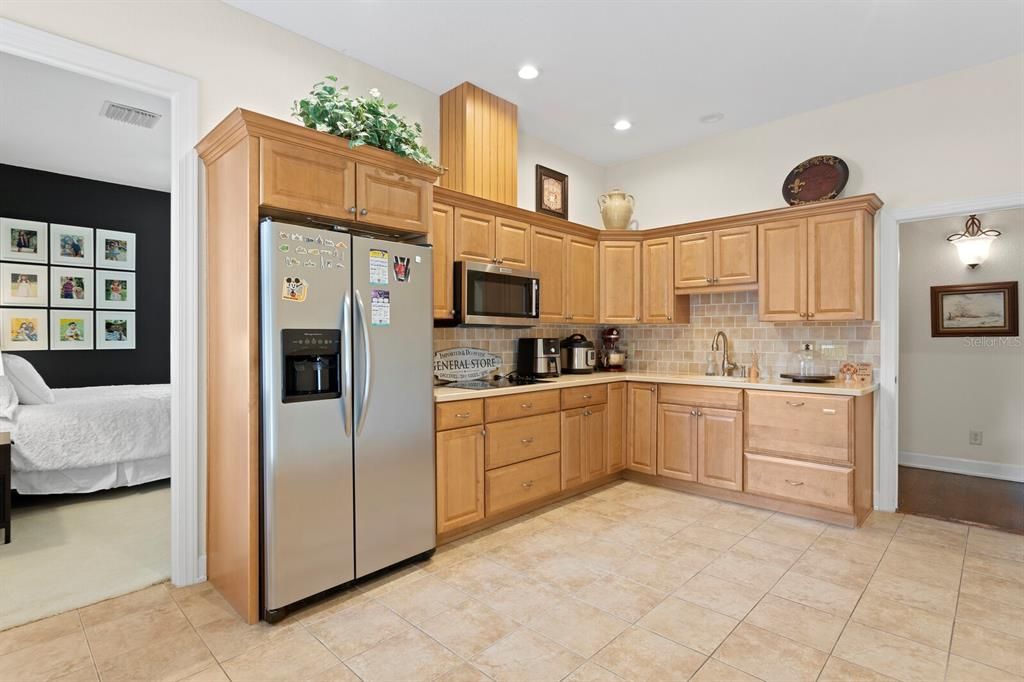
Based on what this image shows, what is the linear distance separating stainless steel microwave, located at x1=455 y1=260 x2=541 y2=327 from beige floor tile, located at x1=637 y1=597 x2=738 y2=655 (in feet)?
6.51

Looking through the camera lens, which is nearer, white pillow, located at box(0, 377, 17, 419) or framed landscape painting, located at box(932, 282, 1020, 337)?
white pillow, located at box(0, 377, 17, 419)

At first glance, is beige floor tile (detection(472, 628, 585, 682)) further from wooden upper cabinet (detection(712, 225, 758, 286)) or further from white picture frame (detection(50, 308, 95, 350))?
white picture frame (detection(50, 308, 95, 350))

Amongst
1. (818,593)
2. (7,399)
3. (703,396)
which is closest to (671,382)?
(703,396)

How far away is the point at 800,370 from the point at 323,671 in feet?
12.0

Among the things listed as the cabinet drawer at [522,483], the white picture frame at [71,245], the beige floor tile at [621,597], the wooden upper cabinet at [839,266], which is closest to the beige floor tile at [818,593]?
the beige floor tile at [621,597]

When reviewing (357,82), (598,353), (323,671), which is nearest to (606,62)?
(357,82)

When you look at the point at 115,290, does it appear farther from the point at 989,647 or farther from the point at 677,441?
the point at 989,647

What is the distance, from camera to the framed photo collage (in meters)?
4.80

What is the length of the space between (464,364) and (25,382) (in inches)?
133

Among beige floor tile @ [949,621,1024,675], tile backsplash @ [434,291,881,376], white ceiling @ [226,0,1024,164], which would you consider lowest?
beige floor tile @ [949,621,1024,675]

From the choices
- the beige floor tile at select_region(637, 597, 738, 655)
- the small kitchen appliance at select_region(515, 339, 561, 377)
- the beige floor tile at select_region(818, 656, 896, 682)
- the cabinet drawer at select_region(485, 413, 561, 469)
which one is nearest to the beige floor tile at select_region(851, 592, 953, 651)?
the beige floor tile at select_region(818, 656, 896, 682)

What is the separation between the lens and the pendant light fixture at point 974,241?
14.9 ft

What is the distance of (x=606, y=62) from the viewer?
10.8ft

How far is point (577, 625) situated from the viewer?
219cm
